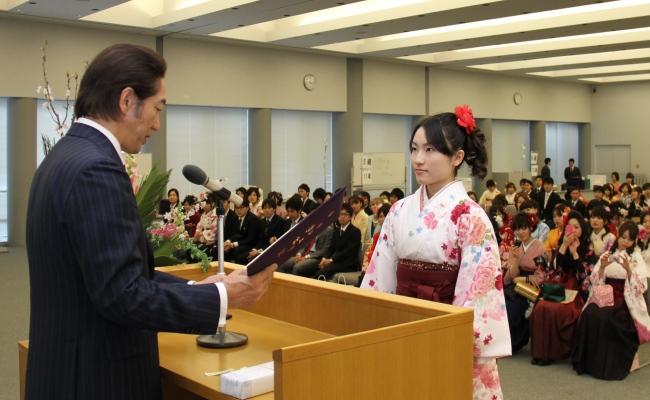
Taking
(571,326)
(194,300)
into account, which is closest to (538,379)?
(571,326)

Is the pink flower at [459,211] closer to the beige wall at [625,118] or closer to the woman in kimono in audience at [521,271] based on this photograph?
the woman in kimono in audience at [521,271]

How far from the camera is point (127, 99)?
162cm

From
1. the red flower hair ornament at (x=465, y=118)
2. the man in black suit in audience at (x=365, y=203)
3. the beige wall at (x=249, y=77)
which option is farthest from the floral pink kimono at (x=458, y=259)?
the beige wall at (x=249, y=77)

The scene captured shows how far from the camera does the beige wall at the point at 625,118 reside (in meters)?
21.0

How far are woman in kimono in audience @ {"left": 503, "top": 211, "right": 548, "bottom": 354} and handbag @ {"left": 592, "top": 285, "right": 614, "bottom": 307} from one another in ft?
1.93

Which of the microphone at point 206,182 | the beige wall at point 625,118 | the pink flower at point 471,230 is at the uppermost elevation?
the beige wall at point 625,118

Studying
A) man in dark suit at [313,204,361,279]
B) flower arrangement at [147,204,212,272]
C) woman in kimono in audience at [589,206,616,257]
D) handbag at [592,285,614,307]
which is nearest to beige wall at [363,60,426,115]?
man in dark suit at [313,204,361,279]

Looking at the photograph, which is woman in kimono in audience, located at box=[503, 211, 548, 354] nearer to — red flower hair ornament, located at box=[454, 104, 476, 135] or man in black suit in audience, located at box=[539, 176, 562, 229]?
red flower hair ornament, located at box=[454, 104, 476, 135]

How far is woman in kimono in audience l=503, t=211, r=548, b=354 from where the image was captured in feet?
19.0

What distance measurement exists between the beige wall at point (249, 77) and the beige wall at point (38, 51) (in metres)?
1.23

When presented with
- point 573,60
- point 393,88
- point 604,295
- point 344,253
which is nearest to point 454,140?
point 604,295

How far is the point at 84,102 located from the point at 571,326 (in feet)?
15.3

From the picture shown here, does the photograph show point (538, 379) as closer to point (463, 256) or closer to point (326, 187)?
point (463, 256)

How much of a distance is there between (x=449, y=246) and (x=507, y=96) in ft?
58.5
